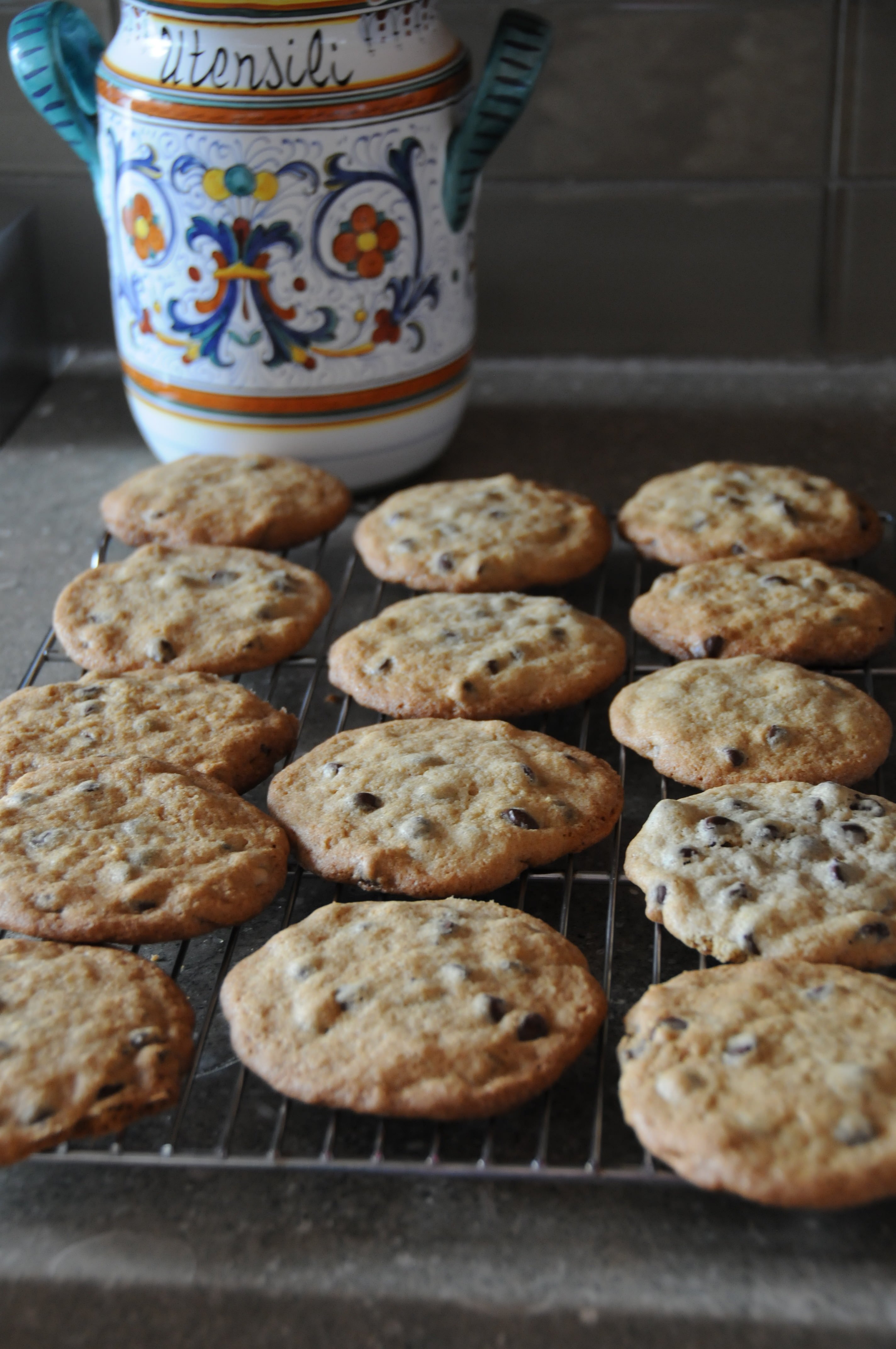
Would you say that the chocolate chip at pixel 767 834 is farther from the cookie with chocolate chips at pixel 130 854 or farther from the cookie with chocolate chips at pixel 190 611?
the cookie with chocolate chips at pixel 190 611

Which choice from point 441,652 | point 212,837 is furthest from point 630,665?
point 212,837

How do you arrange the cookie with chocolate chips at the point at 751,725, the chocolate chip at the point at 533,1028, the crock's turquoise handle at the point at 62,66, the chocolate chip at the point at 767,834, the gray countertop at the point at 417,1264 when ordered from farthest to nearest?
the crock's turquoise handle at the point at 62,66, the cookie with chocolate chips at the point at 751,725, the chocolate chip at the point at 767,834, the chocolate chip at the point at 533,1028, the gray countertop at the point at 417,1264

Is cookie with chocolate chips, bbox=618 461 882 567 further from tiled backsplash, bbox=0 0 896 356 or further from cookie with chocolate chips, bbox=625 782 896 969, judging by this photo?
tiled backsplash, bbox=0 0 896 356

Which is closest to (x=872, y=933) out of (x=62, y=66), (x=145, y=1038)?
(x=145, y=1038)

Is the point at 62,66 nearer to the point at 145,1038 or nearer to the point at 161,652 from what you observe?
the point at 161,652

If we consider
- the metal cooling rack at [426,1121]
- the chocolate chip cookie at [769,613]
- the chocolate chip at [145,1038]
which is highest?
the chocolate chip at [145,1038]

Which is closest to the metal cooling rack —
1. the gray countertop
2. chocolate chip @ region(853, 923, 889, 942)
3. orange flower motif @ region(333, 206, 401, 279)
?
the gray countertop

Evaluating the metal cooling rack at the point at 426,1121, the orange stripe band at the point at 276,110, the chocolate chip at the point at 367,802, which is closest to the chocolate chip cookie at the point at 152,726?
the metal cooling rack at the point at 426,1121

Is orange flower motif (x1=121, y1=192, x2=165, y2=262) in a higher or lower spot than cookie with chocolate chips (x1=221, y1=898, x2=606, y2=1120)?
higher
